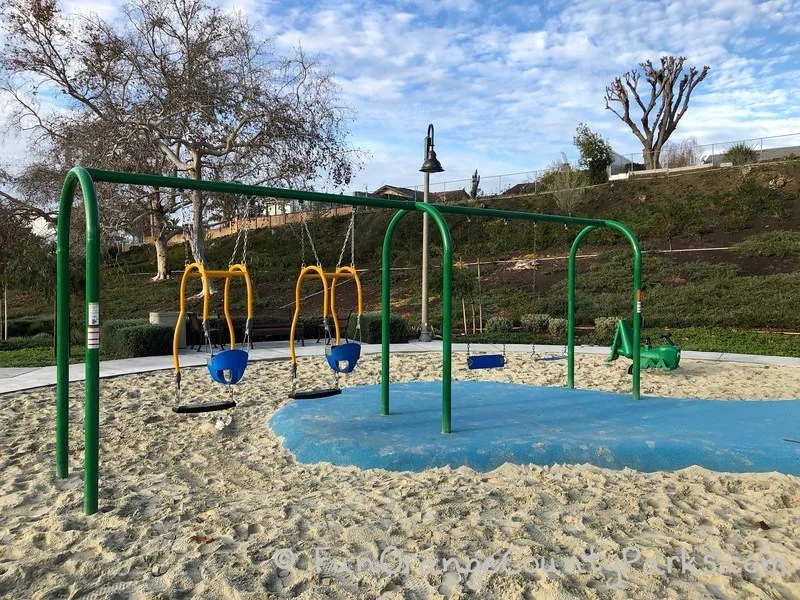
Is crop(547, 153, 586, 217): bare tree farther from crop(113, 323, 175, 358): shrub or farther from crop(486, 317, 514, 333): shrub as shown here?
crop(113, 323, 175, 358): shrub

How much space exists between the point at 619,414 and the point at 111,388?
607 centimetres

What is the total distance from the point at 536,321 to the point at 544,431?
33.9 feet

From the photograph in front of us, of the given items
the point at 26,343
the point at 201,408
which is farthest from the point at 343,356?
the point at 26,343

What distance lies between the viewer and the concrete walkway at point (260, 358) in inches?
322

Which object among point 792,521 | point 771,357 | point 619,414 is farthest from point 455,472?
point 771,357

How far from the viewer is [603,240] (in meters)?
24.8

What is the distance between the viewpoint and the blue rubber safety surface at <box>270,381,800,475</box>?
4582mm

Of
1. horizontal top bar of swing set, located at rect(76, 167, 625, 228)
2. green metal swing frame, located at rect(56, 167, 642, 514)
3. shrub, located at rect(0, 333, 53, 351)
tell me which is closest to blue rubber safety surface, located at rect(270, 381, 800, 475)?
green metal swing frame, located at rect(56, 167, 642, 514)

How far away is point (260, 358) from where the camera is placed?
1046cm

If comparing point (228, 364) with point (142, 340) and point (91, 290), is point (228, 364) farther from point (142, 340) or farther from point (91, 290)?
point (142, 340)

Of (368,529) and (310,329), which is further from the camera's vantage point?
(310,329)

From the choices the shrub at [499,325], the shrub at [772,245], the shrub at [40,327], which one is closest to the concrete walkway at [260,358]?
the shrub at [499,325]

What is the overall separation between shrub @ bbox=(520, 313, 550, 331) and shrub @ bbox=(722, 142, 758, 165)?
2268 cm

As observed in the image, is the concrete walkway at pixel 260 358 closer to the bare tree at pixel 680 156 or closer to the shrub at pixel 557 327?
the shrub at pixel 557 327
